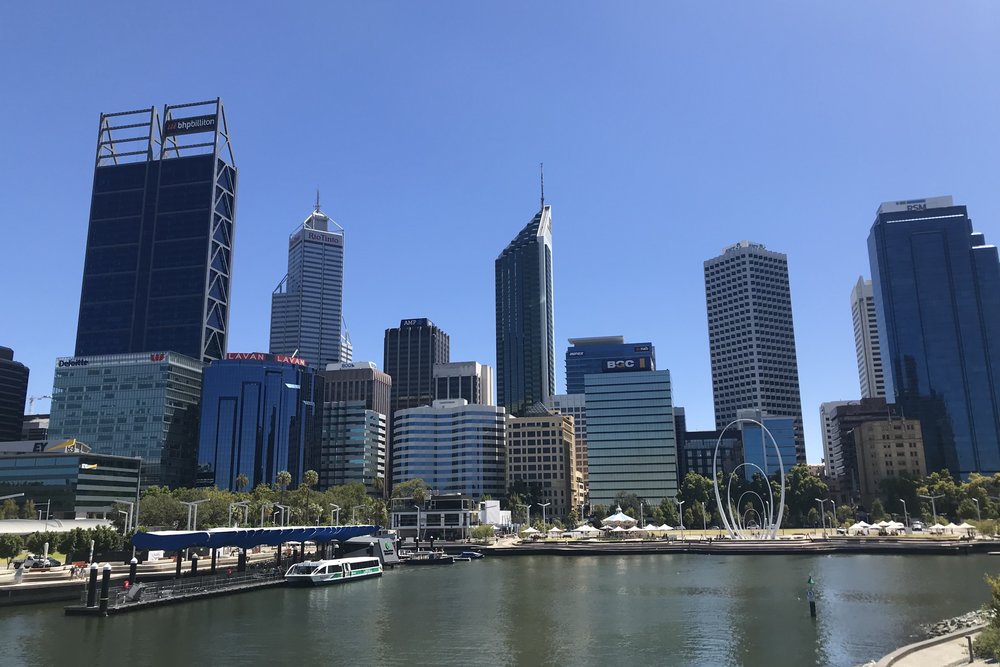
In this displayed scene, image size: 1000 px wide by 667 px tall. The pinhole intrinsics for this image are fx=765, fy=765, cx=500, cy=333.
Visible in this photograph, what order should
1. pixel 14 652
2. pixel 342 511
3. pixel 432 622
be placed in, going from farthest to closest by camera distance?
pixel 342 511 < pixel 432 622 < pixel 14 652

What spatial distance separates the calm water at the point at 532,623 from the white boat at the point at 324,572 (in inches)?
135

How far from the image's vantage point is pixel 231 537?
9338cm

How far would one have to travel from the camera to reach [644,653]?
5375 cm

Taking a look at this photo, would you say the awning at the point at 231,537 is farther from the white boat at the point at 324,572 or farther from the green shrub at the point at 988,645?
the green shrub at the point at 988,645

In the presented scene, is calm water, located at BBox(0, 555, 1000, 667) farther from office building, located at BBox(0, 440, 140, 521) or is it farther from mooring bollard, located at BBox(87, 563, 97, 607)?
office building, located at BBox(0, 440, 140, 521)

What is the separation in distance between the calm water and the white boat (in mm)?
3437

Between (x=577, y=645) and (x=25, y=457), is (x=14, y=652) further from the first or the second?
(x=25, y=457)

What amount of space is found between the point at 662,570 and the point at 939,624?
192 ft

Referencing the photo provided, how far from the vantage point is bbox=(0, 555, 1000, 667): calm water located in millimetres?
53062

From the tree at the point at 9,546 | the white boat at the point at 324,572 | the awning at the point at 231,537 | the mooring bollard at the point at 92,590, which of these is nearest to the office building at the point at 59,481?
the tree at the point at 9,546

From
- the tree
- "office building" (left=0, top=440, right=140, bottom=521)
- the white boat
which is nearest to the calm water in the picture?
the white boat

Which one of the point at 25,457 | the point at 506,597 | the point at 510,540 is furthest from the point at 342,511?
the point at 506,597

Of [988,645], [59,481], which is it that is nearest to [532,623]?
[988,645]

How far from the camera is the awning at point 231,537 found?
82312mm
